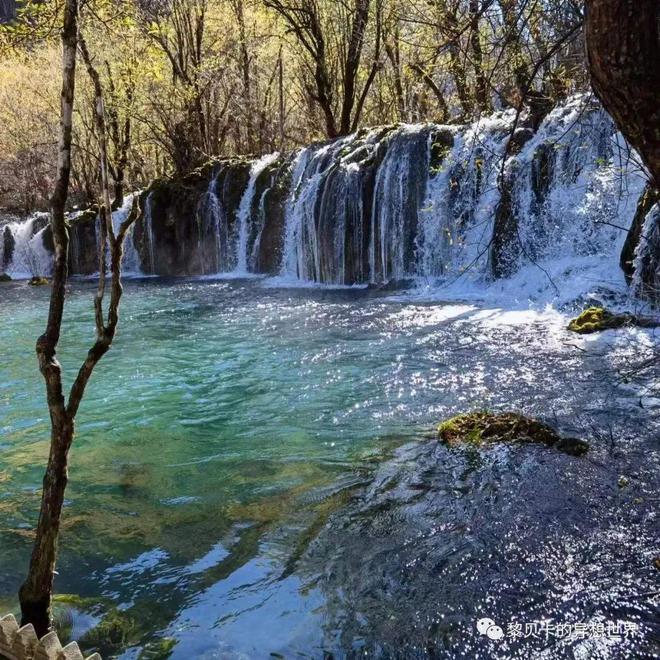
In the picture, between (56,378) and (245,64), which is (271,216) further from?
(56,378)

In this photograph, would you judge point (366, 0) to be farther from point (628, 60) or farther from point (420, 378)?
point (628, 60)

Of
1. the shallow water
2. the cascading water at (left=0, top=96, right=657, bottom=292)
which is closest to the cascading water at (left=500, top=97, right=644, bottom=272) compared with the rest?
the cascading water at (left=0, top=96, right=657, bottom=292)

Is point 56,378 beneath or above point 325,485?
above

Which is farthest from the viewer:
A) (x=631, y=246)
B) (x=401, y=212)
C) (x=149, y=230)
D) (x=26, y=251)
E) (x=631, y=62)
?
(x=26, y=251)

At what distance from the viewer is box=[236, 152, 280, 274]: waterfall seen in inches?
805

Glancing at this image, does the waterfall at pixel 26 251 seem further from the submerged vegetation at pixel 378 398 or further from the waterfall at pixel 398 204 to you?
the waterfall at pixel 398 204

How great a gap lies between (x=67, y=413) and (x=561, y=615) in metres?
2.75

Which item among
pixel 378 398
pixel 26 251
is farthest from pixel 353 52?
pixel 378 398

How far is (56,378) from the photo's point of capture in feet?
10.0

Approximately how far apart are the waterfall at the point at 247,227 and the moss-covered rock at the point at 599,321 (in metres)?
12.1

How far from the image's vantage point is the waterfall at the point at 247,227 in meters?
20.5

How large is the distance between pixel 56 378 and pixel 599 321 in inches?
327

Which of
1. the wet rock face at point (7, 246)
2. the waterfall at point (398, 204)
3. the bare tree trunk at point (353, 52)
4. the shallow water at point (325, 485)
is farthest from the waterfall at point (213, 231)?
the shallow water at point (325, 485)

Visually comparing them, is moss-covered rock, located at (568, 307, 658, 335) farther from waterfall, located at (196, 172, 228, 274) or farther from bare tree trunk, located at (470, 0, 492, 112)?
waterfall, located at (196, 172, 228, 274)
